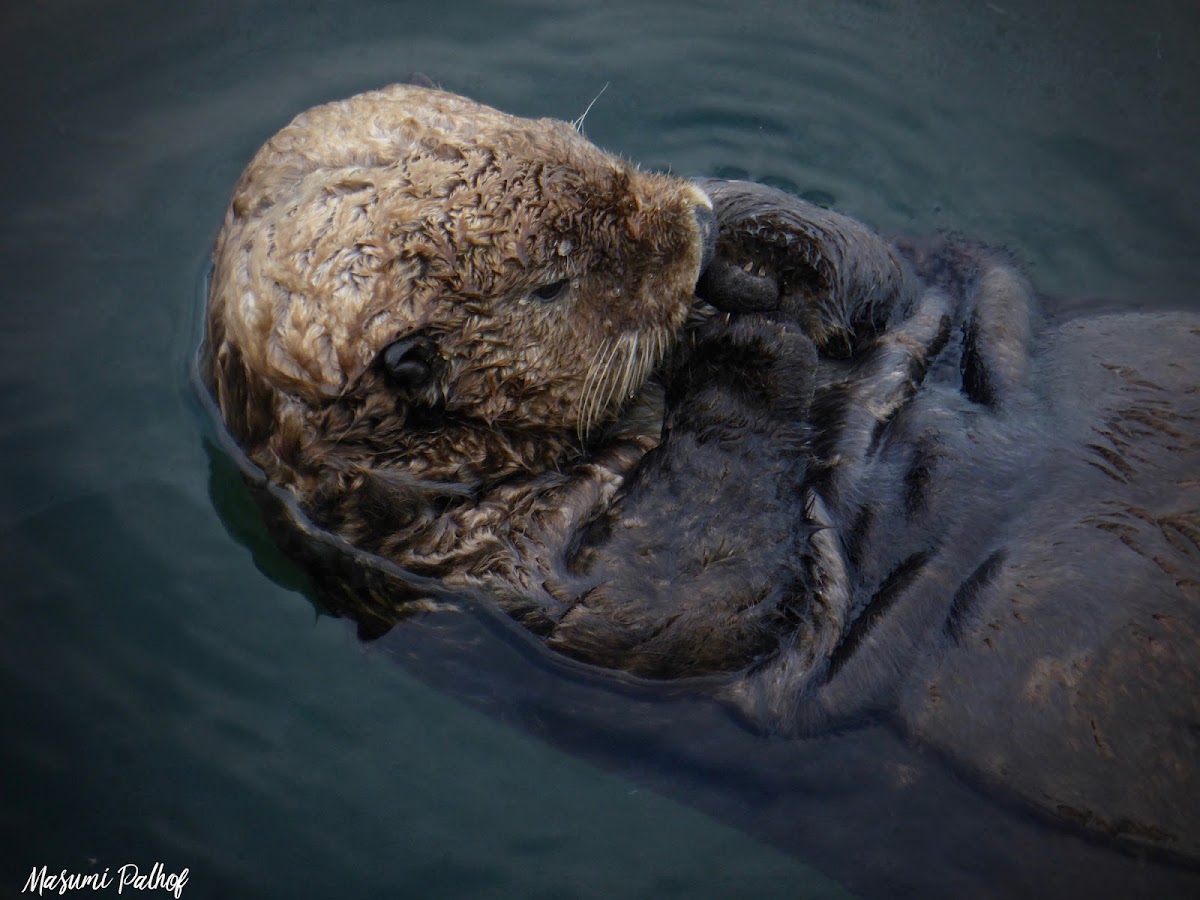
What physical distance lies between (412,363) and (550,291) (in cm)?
44

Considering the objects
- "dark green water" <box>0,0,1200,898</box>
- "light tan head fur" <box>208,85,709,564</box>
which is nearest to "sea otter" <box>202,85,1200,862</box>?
"light tan head fur" <box>208,85,709,564</box>

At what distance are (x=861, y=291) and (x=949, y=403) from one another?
0.50m

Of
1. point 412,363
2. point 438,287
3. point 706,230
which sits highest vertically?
point 706,230

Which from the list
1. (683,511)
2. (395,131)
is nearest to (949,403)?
(683,511)

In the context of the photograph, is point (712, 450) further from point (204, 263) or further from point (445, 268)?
point (204, 263)

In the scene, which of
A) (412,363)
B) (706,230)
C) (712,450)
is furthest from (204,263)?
(712,450)

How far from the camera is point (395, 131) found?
8.34 ft

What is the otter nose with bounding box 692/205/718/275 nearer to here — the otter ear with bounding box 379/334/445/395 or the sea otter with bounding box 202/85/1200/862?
the sea otter with bounding box 202/85/1200/862

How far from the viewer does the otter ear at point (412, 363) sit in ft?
7.97

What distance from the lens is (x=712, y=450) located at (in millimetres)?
2873

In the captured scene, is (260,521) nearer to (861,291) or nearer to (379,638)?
(379,638)

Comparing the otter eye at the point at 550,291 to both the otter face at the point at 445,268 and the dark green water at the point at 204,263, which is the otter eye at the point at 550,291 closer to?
the otter face at the point at 445,268

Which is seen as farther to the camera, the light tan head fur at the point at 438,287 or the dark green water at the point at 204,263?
the dark green water at the point at 204,263

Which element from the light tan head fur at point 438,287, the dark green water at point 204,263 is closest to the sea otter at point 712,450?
the light tan head fur at point 438,287
